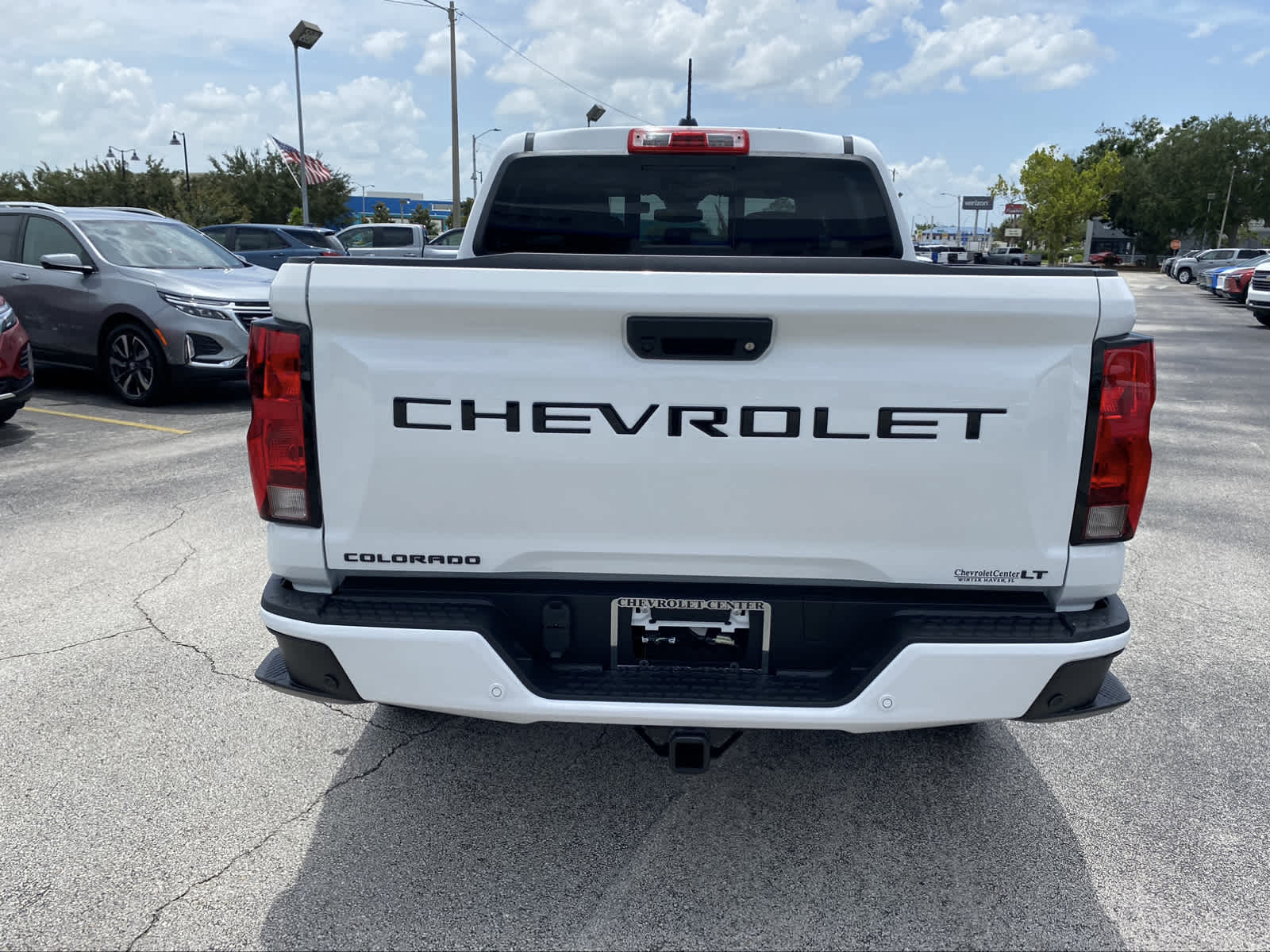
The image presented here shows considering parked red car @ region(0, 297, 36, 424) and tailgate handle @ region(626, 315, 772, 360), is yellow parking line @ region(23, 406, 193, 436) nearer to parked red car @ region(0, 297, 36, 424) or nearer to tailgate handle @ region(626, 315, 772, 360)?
parked red car @ region(0, 297, 36, 424)

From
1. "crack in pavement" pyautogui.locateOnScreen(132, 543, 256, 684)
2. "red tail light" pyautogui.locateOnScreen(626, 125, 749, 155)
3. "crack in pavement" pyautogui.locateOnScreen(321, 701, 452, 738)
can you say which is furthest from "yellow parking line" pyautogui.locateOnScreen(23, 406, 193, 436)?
"red tail light" pyautogui.locateOnScreen(626, 125, 749, 155)

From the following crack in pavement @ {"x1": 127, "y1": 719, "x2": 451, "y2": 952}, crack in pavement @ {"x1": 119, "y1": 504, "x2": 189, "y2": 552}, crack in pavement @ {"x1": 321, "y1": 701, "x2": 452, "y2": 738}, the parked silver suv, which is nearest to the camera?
crack in pavement @ {"x1": 127, "y1": 719, "x2": 451, "y2": 952}

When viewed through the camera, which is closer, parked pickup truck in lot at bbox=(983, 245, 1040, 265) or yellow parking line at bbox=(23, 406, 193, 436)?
yellow parking line at bbox=(23, 406, 193, 436)

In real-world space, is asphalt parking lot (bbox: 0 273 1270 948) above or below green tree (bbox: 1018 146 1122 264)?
below

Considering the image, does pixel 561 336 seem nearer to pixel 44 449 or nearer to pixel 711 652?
pixel 711 652

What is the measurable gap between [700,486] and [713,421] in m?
0.16

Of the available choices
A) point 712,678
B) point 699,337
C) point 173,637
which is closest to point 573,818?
point 712,678

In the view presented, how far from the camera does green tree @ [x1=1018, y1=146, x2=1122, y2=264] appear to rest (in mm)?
72250

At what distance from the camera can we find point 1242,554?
19.5 ft

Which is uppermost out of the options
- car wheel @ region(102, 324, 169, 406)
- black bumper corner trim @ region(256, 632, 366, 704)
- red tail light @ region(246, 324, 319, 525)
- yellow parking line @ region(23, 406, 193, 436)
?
red tail light @ region(246, 324, 319, 525)

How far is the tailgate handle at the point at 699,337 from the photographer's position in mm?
2350

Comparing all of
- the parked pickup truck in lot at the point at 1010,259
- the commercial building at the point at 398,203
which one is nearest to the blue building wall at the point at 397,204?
the commercial building at the point at 398,203

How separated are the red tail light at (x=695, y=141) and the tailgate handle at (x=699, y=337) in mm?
1480

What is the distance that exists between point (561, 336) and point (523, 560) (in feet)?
1.90
